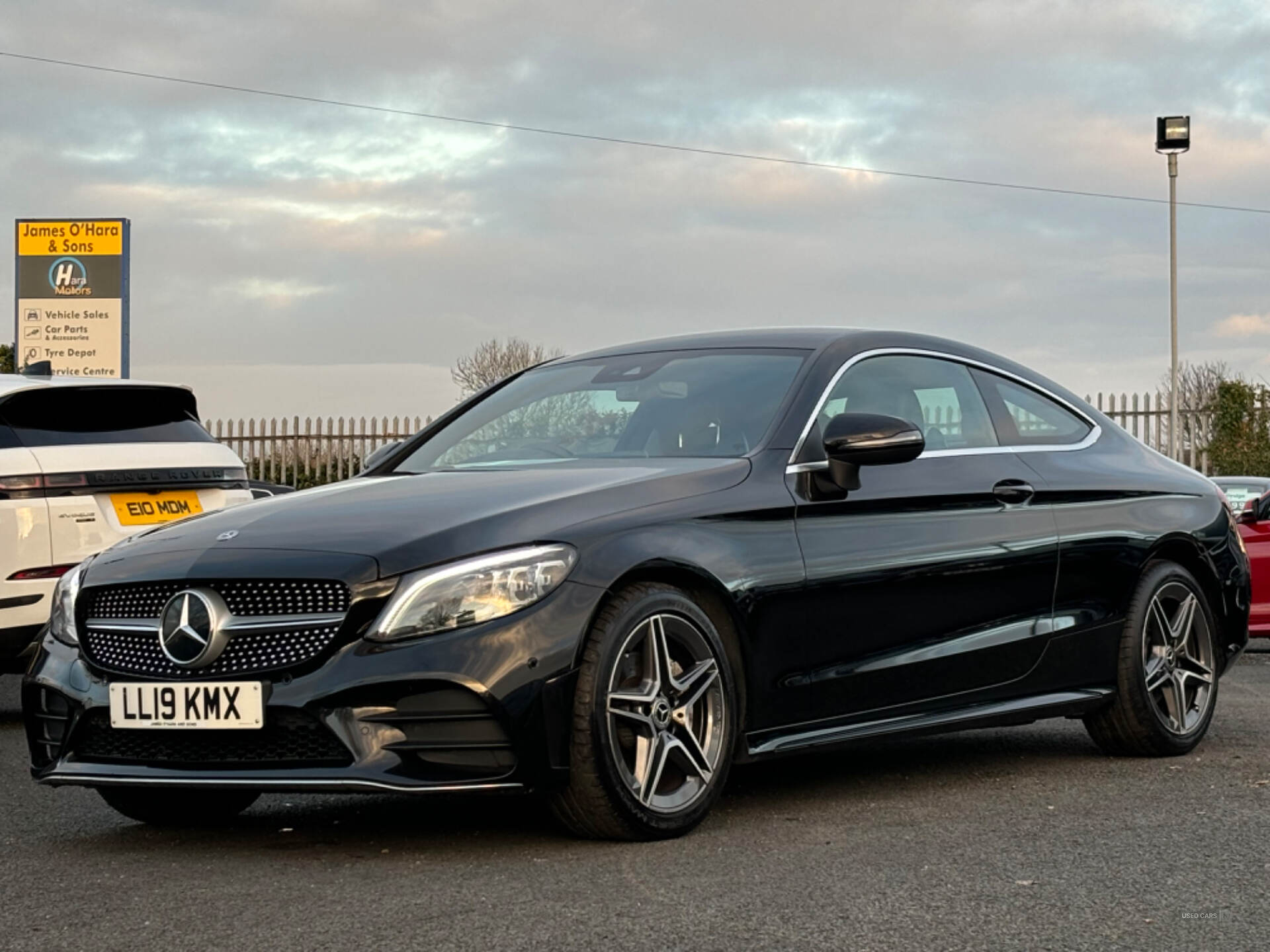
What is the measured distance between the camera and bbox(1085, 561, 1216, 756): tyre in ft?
23.2

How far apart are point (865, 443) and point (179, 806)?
2.40m

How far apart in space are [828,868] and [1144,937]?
99 centimetres

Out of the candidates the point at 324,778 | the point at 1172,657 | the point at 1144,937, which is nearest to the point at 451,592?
the point at 324,778

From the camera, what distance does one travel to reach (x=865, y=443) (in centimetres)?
588

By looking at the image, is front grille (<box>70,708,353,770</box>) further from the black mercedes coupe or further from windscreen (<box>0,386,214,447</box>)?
windscreen (<box>0,386,214,447</box>)

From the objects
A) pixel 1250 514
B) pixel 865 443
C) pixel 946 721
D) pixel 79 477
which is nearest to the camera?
pixel 865 443

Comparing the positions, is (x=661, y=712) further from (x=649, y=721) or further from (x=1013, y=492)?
(x=1013, y=492)

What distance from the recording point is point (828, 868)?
492cm

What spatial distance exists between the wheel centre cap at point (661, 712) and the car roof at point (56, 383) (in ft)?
15.4

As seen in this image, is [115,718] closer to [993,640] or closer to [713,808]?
[713,808]

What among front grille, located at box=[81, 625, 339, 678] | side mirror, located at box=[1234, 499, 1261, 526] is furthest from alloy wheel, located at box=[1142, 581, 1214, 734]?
side mirror, located at box=[1234, 499, 1261, 526]

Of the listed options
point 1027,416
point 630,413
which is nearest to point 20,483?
point 630,413

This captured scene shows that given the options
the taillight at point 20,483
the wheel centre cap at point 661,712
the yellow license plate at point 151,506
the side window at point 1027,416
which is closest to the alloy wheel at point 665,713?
the wheel centre cap at point 661,712

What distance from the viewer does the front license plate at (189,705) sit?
4980 mm
